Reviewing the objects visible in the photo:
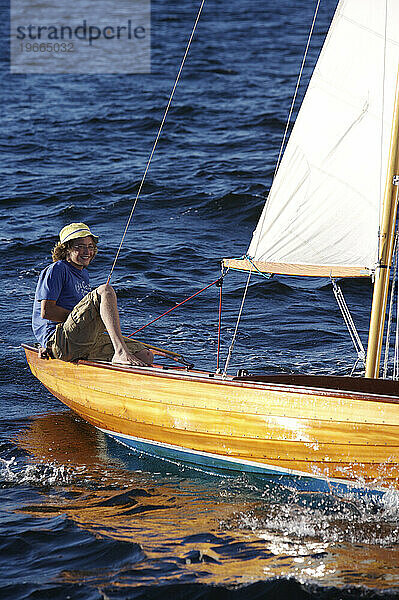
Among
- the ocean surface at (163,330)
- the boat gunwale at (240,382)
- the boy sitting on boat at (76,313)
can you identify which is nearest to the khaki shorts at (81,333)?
the boy sitting on boat at (76,313)

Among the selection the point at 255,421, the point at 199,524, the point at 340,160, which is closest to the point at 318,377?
the point at 255,421

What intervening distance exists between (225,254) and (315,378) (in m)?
6.14

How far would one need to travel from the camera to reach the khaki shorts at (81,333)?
6629mm

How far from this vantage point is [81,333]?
667cm

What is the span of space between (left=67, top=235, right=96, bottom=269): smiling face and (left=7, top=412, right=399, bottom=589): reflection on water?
1.52 metres

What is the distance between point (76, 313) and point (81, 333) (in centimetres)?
15

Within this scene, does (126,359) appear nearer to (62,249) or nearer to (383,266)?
(62,249)

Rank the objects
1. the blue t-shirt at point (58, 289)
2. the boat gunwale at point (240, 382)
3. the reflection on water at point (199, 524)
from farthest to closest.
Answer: the blue t-shirt at point (58, 289), the boat gunwale at point (240, 382), the reflection on water at point (199, 524)

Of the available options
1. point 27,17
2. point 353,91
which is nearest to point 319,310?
point 353,91

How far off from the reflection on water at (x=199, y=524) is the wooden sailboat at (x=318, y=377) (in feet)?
0.56

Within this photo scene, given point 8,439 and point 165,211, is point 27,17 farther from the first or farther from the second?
point 8,439

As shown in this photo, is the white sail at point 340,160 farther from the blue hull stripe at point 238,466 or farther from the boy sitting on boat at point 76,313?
the blue hull stripe at point 238,466

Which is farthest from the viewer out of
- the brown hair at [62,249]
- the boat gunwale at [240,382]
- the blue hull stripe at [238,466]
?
the brown hair at [62,249]

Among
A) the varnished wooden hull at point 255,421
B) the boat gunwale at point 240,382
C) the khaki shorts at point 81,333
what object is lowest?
the varnished wooden hull at point 255,421
